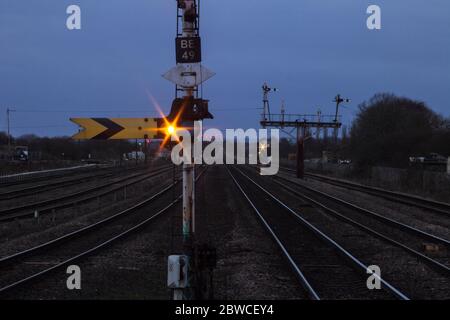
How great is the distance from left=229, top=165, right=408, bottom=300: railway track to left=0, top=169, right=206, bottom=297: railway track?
283cm

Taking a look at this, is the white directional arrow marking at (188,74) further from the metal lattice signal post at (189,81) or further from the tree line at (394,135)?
the tree line at (394,135)

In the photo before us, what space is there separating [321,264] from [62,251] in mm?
5868

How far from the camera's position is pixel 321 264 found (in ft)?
34.8

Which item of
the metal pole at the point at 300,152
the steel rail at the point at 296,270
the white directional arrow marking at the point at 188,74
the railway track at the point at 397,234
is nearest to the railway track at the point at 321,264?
the steel rail at the point at 296,270

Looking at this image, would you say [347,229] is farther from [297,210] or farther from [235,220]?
[297,210]

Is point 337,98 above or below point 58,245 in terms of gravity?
above

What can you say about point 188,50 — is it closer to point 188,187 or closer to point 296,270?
point 188,187

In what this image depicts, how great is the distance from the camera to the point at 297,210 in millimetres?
21453

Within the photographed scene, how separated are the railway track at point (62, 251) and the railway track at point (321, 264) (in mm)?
2832

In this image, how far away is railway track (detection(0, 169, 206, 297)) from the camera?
9227 mm

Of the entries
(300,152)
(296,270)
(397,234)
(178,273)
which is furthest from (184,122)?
(300,152)

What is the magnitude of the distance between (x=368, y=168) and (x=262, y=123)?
1247 cm

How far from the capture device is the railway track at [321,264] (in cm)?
830
